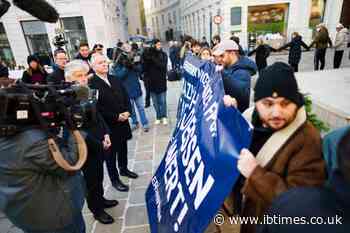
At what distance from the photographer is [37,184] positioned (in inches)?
61.6

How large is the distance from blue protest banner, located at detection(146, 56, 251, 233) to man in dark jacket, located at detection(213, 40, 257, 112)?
46 cm

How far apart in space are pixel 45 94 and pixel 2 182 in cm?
61

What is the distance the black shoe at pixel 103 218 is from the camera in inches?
109

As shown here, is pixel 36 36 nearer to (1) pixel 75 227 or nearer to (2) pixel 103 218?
(2) pixel 103 218

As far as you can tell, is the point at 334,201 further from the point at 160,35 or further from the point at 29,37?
the point at 160,35

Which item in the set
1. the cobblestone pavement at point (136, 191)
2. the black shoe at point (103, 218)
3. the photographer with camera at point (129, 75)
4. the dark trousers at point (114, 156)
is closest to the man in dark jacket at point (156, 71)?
the photographer with camera at point (129, 75)

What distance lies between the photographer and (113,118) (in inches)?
123

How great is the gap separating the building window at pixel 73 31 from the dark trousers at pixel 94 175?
1290 centimetres

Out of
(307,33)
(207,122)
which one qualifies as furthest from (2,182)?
(307,33)

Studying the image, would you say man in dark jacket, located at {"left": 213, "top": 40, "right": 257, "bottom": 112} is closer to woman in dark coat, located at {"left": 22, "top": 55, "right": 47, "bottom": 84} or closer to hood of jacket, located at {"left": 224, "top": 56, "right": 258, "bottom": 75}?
hood of jacket, located at {"left": 224, "top": 56, "right": 258, "bottom": 75}

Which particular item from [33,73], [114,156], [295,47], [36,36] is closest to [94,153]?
[114,156]

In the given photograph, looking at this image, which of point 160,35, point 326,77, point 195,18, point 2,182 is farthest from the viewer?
point 160,35

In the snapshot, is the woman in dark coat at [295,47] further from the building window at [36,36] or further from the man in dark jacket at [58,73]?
the building window at [36,36]

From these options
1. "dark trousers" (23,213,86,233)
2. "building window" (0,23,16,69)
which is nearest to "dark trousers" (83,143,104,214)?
"dark trousers" (23,213,86,233)
